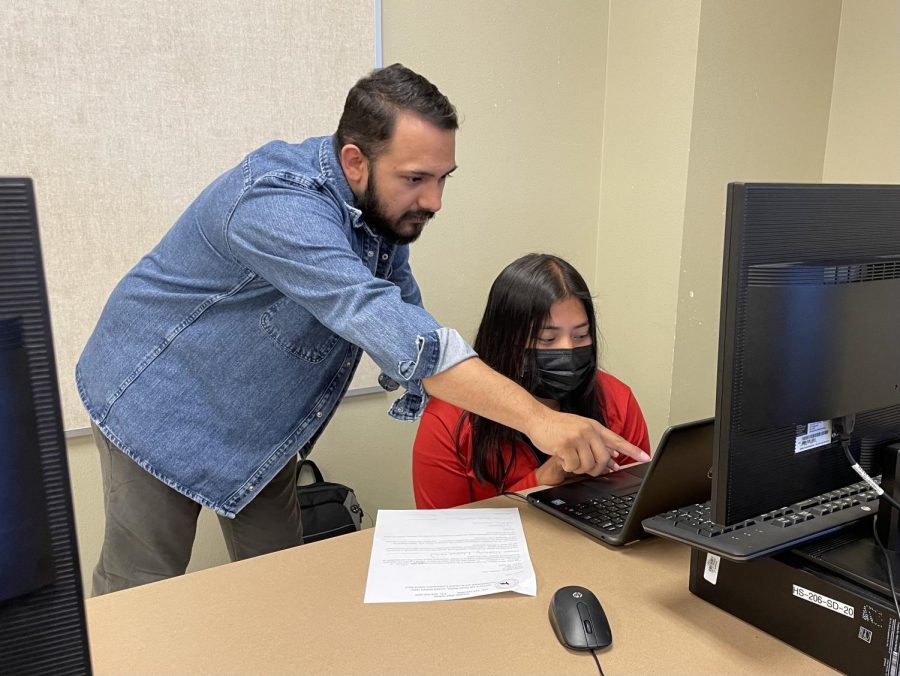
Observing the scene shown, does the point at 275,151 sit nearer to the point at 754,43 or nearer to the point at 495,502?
the point at 495,502

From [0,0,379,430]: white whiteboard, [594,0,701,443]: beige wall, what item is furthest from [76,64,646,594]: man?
[594,0,701,443]: beige wall

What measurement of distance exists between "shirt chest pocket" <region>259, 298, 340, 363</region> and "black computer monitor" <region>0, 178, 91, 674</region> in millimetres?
898

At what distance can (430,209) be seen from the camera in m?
1.37

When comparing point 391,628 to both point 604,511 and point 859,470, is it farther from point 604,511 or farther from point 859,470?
point 859,470

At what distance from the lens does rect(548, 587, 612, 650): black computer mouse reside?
81 centimetres

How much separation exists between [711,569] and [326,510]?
4.25 feet

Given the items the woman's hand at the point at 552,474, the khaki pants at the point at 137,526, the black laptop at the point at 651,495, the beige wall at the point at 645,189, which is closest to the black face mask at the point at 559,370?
the woman's hand at the point at 552,474

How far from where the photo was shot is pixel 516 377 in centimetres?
146

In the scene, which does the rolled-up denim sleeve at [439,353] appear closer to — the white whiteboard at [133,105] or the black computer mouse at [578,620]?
the black computer mouse at [578,620]

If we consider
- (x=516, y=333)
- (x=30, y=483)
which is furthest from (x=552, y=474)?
(x=30, y=483)

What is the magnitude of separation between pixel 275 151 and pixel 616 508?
0.86m

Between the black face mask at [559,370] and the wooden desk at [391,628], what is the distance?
0.48m

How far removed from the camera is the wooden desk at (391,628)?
79 centimetres

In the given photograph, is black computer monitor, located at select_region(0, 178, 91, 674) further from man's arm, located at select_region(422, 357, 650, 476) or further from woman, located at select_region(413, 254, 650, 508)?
woman, located at select_region(413, 254, 650, 508)
